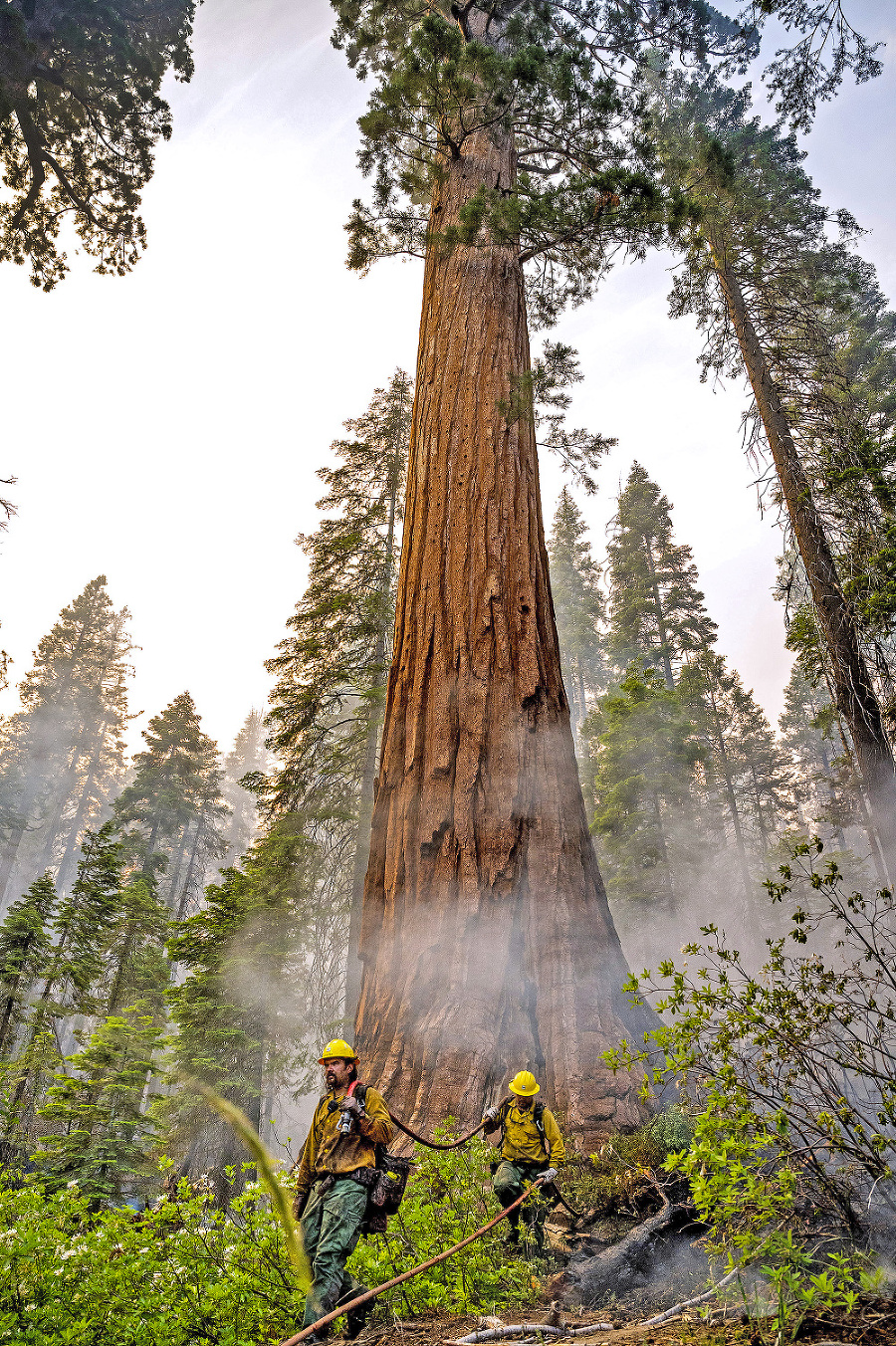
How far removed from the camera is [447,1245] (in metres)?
3.38

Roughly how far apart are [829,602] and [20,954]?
48.7 feet

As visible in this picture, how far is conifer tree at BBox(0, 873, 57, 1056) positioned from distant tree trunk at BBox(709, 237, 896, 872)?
44.3ft

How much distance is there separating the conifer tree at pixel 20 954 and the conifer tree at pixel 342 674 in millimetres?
5072

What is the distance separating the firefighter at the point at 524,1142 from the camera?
13.3 feet

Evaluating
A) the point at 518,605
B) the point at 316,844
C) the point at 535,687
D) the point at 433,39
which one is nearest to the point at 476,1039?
the point at 535,687

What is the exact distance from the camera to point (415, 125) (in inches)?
270

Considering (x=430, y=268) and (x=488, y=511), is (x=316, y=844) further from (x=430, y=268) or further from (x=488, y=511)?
(x=430, y=268)

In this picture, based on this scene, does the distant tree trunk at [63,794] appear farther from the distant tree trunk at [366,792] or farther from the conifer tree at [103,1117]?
the distant tree trunk at [366,792]

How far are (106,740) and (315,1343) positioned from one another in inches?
1499

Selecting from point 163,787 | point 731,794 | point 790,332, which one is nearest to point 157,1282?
point 790,332

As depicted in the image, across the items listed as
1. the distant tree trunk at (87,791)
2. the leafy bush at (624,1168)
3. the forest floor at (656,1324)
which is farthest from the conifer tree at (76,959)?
the distant tree trunk at (87,791)

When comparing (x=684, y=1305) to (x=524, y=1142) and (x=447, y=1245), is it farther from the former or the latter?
(x=524, y=1142)

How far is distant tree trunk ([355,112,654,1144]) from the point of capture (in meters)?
4.49

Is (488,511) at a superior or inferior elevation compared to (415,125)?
inferior
